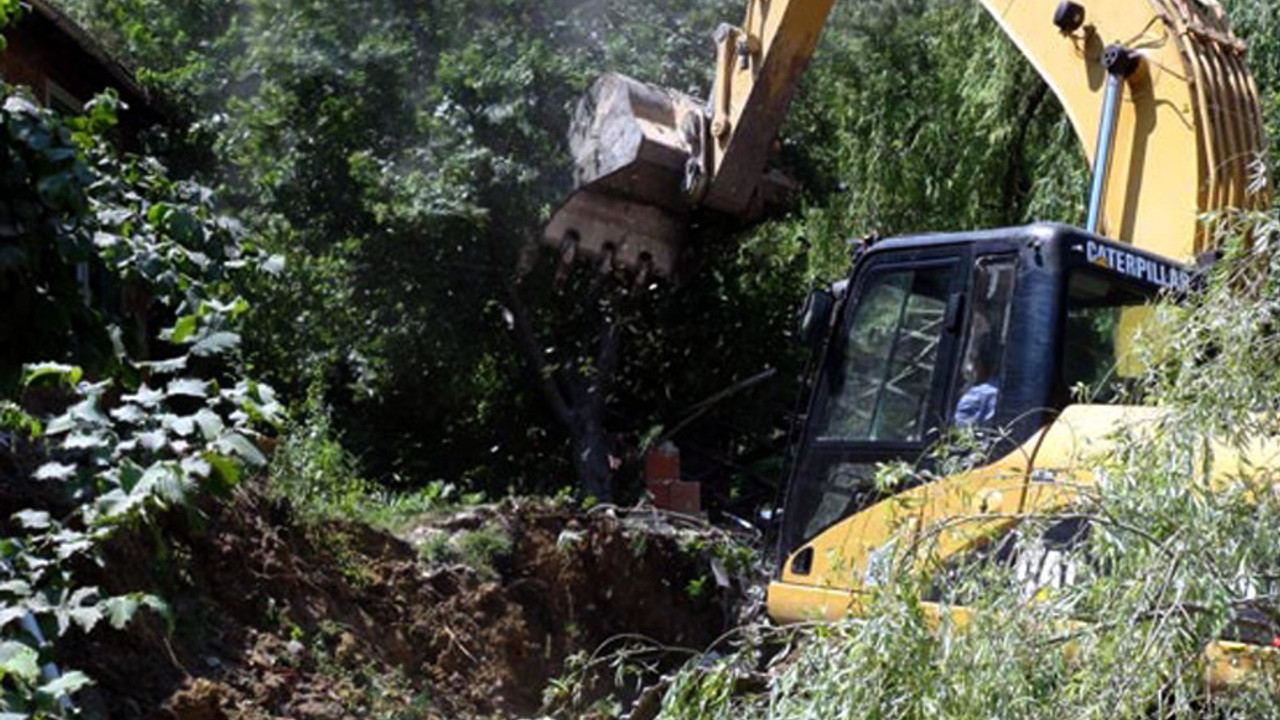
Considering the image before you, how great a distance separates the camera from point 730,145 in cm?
1067

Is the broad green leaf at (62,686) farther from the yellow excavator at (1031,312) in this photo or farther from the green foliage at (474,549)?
the green foliage at (474,549)

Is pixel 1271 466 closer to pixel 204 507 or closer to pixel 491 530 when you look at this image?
pixel 204 507

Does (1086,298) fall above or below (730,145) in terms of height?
below

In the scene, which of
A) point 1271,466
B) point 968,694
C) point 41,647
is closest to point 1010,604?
point 968,694

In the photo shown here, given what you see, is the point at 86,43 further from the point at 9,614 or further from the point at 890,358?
the point at 9,614

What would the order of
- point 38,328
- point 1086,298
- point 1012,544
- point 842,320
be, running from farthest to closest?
point 842,320 → point 1086,298 → point 1012,544 → point 38,328

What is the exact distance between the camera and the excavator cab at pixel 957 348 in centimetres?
666

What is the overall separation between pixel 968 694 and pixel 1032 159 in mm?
10262

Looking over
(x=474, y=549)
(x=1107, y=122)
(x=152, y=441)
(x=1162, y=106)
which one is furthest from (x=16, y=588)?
(x=474, y=549)

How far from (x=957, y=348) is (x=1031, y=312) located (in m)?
0.35

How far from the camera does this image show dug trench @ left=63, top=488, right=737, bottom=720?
7699 millimetres

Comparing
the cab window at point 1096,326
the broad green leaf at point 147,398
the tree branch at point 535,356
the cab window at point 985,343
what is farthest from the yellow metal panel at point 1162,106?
the tree branch at point 535,356

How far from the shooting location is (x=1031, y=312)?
264 inches

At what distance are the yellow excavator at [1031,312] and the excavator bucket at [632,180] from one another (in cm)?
254
